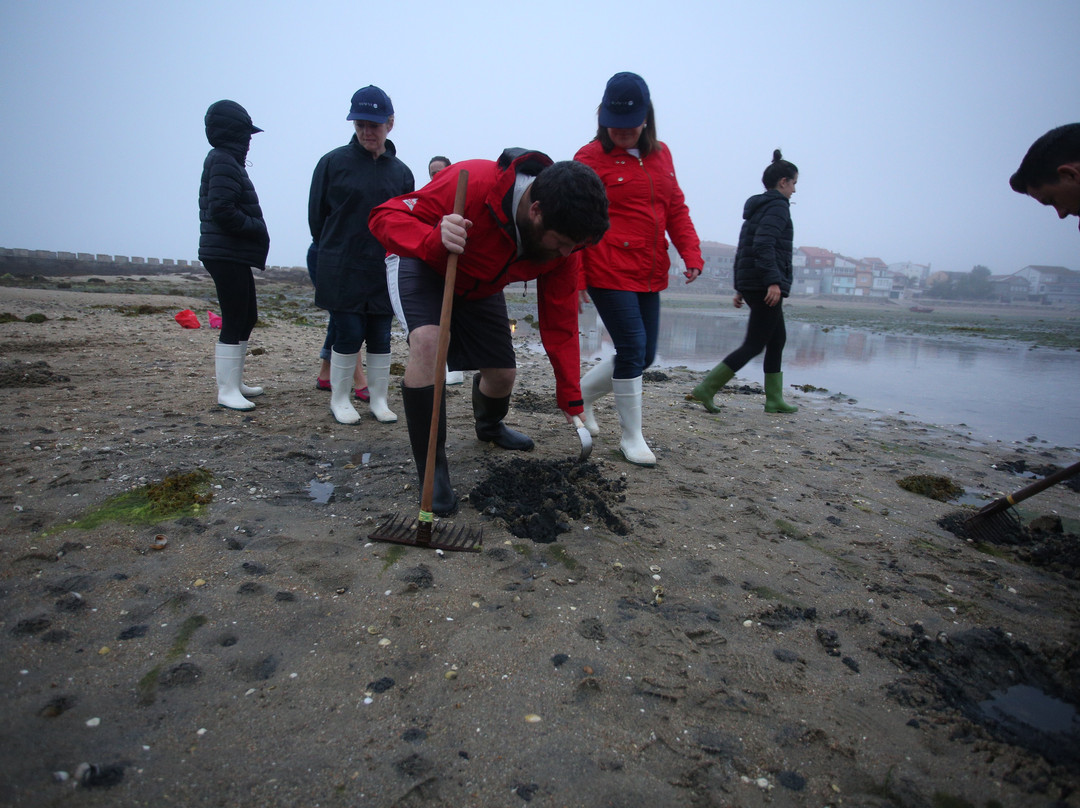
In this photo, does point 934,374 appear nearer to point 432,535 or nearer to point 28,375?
point 432,535

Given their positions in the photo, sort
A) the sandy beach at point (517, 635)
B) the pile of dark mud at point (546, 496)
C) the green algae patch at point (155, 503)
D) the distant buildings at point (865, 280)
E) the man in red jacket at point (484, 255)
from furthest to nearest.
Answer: the distant buildings at point (865, 280)
the pile of dark mud at point (546, 496)
the green algae patch at point (155, 503)
the man in red jacket at point (484, 255)
the sandy beach at point (517, 635)

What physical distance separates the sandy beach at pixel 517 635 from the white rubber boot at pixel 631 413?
0.13 m

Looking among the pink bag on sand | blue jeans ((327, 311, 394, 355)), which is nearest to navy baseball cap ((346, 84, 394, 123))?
blue jeans ((327, 311, 394, 355))

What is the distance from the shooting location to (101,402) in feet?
14.2

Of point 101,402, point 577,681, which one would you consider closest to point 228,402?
point 101,402

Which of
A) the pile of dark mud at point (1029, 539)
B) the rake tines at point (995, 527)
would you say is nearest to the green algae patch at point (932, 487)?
the pile of dark mud at point (1029, 539)

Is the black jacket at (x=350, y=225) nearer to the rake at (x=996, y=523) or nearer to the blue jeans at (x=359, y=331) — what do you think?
the blue jeans at (x=359, y=331)

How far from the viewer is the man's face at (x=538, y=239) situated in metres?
2.52

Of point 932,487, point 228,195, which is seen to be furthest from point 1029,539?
point 228,195

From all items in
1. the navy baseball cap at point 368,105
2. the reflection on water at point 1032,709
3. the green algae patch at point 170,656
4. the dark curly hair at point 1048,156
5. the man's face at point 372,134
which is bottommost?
the reflection on water at point 1032,709

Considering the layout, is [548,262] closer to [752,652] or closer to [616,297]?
[616,297]

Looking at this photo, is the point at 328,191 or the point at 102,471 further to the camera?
the point at 328,191

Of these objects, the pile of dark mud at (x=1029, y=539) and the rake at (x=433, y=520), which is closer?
the rake at (x=433, y=520)

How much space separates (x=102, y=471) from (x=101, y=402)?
1623mm
